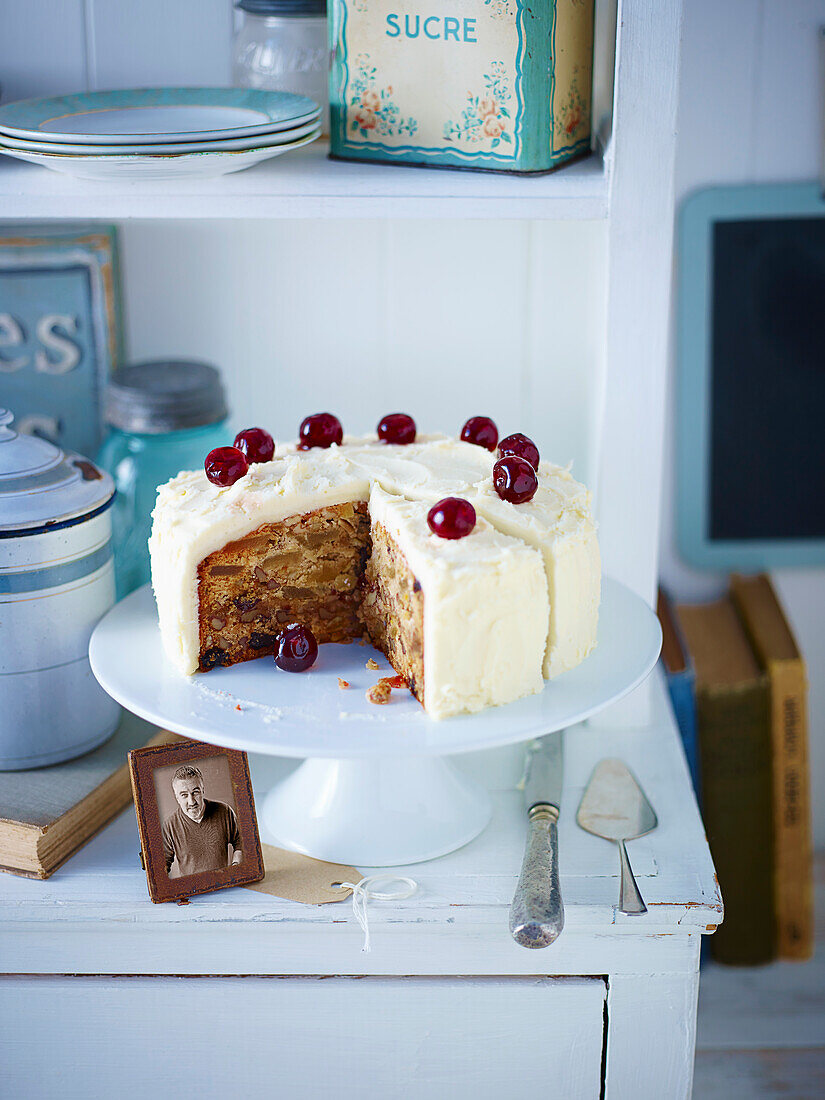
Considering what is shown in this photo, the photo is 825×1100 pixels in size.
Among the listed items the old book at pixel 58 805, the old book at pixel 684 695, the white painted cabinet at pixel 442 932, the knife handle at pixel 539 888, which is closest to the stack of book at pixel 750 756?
the old book at pixel 684 695

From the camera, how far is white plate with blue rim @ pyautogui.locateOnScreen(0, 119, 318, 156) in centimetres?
95

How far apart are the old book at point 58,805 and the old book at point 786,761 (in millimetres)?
736

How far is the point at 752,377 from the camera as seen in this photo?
4.66 feet

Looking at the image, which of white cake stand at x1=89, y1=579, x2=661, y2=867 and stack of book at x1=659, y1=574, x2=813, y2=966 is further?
stack of book at x1=659, y1=574, x2=813, y2=966

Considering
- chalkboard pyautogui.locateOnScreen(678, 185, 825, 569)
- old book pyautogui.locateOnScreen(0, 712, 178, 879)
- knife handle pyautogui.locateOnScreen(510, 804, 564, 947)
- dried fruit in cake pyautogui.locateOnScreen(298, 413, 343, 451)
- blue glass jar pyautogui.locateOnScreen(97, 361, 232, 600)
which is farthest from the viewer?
chalkboard pyautogui.locateOnScreen(678, 185, 825, 569)

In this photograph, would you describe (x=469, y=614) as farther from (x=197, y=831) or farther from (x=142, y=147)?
(x=142, y=147)

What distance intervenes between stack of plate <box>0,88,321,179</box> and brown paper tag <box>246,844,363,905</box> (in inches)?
23.9

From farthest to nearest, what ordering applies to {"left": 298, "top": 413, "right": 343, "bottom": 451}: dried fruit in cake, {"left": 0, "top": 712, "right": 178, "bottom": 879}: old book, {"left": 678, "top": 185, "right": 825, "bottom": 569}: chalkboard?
1. {"left": 678, "top": 185, "right": 825, "bottom": 569}: chalkboard
2. {"left": 298, "top": 413, "right": 343, "bottom": 451}: dried fruit in cake
3. {"left": 0, "top": 712, "right": 178, "bottom": 879}: old book

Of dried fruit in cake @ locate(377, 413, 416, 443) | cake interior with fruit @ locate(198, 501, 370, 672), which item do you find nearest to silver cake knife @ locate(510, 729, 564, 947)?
cake interior with fruit @ locate(198, 501, 370, 672)

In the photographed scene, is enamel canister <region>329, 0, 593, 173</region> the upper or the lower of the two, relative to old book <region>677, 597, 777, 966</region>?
upper

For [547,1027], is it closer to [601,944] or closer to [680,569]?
[601,944]

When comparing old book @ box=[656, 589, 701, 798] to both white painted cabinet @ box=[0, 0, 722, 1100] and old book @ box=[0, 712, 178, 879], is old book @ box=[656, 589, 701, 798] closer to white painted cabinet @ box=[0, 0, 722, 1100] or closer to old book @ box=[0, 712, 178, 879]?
white painted cabinet @ box=[0, 0, 722, 1100]

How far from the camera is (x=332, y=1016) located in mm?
989

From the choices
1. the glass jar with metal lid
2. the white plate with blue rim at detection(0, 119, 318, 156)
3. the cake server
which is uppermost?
the glass jar with metal lid
